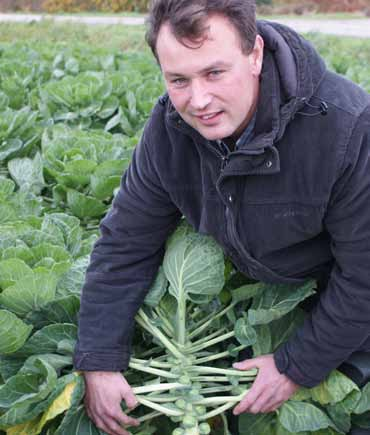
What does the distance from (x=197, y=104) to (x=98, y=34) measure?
623 inches

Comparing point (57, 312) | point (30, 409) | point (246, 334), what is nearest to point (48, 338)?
point (57, 312)

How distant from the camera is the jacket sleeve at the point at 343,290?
5.80 feet

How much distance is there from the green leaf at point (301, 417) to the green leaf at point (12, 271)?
38.0 inches

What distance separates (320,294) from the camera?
2.19 metres

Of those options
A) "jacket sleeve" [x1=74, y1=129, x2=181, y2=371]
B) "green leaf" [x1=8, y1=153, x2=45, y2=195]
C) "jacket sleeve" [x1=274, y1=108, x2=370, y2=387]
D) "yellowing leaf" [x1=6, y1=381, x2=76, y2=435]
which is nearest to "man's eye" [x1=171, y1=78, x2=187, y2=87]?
"jacket sleeve" [x1=74, y1=129, x2=181, y2=371]

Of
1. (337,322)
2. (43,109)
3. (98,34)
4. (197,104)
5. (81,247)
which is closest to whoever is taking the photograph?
(197,104)

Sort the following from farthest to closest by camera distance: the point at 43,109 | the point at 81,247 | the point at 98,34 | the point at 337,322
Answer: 1. the point at 98,34
2. the point at 43,109
3. the point at 81,247
4. the point at 337,322

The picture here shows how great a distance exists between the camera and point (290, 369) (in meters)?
2.05

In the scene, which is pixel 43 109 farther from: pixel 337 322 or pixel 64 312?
pixel 337 322

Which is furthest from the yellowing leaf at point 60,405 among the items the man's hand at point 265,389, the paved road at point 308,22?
the paved road at point 308,22

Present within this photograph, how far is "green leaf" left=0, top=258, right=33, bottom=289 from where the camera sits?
2.22 m

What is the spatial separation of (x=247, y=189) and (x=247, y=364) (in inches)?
23.2

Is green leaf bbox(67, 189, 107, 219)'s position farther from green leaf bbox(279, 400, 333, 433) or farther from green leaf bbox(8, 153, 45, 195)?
green leaf bbox(279, 400, 333, 433)

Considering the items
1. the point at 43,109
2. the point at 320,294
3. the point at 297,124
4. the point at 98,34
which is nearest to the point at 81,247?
the point at 320,294
